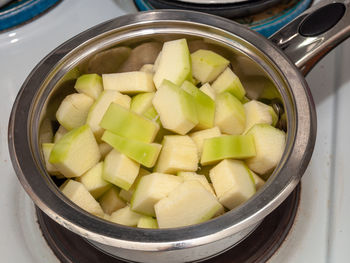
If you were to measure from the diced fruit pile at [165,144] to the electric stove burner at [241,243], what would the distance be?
0.06m

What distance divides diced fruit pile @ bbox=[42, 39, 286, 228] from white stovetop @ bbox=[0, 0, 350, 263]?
0.10 metres

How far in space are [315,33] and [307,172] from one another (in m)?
0.23

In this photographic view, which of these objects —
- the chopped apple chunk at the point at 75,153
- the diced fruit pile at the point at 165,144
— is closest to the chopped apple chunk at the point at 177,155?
the diced fruit pile at the point at 165,144

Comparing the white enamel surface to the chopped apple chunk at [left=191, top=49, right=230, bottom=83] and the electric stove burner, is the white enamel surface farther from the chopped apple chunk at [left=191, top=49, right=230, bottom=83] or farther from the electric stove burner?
the chopped apple chunk at [left=191, top=49, right=230, bottom=83]

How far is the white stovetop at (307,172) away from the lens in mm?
657

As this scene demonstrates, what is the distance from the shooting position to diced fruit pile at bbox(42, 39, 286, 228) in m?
0.62

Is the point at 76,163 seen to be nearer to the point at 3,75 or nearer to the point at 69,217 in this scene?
the point at 69,217

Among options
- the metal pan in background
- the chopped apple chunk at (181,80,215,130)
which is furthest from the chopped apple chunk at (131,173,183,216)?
the metal pan in background

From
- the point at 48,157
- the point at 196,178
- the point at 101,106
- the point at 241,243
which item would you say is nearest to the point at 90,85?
the point at 101,106

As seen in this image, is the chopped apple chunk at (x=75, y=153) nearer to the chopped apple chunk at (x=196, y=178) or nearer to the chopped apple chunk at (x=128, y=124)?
the chopped apple chunk at (x=128, y=124)

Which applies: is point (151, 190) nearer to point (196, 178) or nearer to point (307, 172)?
point (196, 178)

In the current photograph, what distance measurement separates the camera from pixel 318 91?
0.82 metres

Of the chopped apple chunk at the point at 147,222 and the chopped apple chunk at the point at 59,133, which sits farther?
the chopped apple chunk at the point at 59,133

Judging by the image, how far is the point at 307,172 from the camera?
731 millimetres
